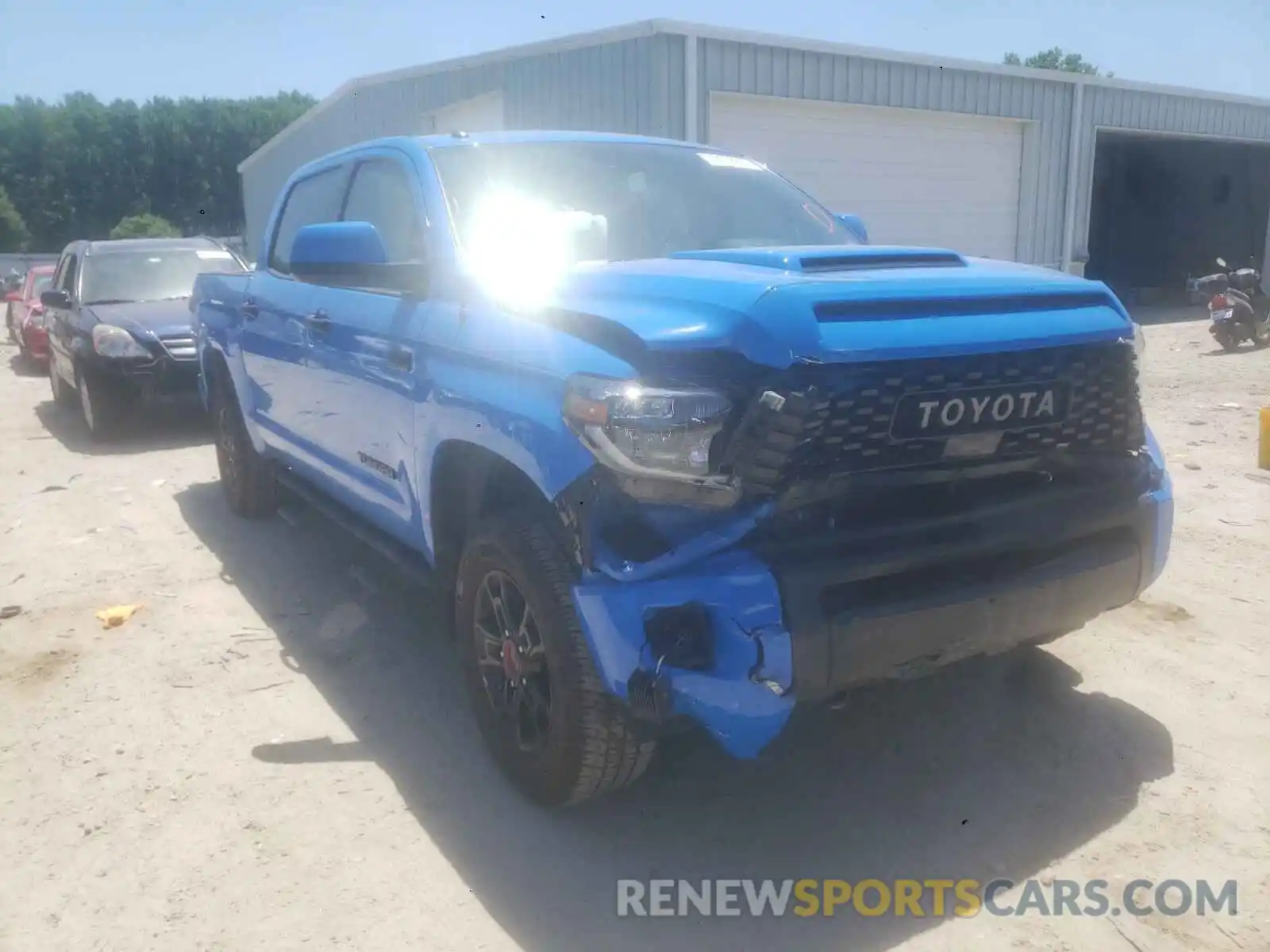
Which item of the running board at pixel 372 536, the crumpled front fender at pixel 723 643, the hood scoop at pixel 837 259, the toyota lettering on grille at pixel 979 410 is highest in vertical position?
the hood scoop at pixel 837 259

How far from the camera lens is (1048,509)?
105 inches

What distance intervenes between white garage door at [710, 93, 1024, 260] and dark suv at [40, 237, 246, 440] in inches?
212

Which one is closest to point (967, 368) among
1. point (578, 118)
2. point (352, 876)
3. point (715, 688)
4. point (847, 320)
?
point (847, 320)

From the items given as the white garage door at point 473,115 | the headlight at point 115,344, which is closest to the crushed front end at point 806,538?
the headlight at point 115,344

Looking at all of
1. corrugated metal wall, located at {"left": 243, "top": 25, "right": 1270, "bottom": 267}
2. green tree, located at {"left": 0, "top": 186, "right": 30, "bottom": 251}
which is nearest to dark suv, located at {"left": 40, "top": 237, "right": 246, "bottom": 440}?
corrugated metal wall, located at {"left": 243, "top": 25, "right": 1270, "bottom": 267}

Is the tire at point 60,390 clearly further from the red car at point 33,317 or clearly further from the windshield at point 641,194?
the windshield at point 641,194

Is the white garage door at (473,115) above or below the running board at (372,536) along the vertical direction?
above

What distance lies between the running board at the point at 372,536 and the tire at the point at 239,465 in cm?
67

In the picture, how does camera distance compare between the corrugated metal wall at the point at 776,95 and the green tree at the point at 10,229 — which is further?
the green tree at the point at 10,229

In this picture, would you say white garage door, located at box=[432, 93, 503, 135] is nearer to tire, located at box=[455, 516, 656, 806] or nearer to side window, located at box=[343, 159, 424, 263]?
side window, located at box=[343, 159, 424, 263]

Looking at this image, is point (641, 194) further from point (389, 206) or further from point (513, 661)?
point (513, 661)

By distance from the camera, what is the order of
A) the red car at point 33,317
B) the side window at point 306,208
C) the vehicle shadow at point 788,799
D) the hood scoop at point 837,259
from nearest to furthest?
1. the vehicle shadow at point 788,799
2. the hood scoop at point 837,259
3. the side window at point 306,208
4. the red car at point 33,317

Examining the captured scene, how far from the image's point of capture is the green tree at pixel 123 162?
2347 inches

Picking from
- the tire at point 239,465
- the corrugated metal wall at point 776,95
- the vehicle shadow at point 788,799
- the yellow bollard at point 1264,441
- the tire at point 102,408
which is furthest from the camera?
the corrugated metal wall at point 776,95
